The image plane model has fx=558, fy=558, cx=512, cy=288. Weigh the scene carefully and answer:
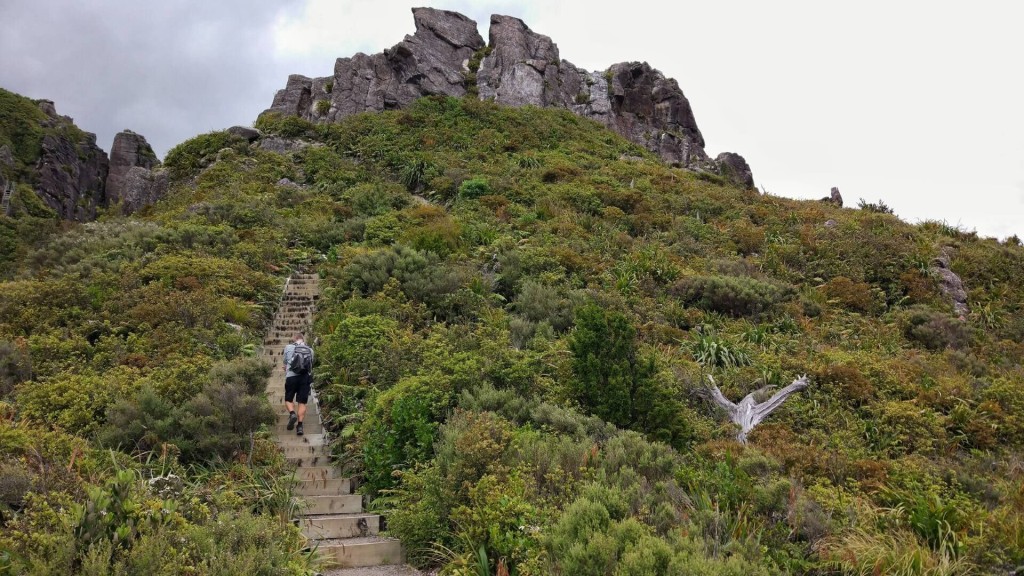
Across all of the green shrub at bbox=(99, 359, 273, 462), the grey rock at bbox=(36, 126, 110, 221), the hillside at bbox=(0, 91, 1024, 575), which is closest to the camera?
the hillside at bbox=(0, 91, 1024, 575)

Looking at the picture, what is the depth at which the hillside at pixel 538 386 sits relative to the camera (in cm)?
460

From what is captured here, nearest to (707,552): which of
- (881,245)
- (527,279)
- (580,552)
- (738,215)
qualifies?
(580,552)

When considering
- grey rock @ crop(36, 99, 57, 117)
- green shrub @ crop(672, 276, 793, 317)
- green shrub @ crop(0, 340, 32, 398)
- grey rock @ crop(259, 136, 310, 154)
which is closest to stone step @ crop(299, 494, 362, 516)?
green shrub @ crop(0, 340, 32, 398)

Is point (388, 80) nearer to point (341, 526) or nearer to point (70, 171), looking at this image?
point (341, 526)

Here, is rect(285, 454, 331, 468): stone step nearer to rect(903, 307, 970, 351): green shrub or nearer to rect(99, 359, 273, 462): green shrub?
rect(99, 359, 273, 462): green shrub

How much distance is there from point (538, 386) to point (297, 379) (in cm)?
394

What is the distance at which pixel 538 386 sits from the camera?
28.6 feet

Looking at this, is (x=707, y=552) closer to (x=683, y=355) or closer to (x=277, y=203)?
(x=683, y=355)

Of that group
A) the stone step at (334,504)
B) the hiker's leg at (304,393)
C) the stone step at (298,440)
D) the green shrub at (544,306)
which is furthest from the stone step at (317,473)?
the green shrub at (544,306)

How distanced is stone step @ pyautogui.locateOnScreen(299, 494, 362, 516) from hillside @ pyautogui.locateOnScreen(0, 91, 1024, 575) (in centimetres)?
34

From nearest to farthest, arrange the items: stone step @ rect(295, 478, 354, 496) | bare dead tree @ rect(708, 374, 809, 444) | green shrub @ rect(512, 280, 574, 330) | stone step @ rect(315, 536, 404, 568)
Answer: stone step @ rect(315, 536, 404, 568)
stone step @ rect(295, 478, 354, 496)
bare dead tree @ rect(708, 374, 809, 444)
green shrub @ rect(512, 280, 574, 330)

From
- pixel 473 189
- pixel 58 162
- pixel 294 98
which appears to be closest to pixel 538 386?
pixel 473 189

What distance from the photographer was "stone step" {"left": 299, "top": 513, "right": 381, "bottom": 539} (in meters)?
6.27

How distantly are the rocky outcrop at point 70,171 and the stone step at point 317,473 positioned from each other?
5495 centimetres
